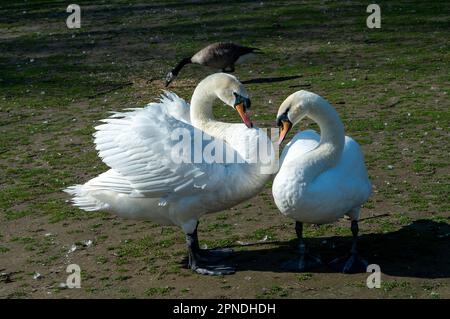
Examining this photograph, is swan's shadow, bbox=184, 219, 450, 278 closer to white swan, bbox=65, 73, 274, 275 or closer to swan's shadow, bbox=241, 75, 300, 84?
white swan, bbox=65, 73, 274, 275

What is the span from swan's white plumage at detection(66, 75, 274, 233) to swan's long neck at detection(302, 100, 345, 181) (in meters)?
0.54

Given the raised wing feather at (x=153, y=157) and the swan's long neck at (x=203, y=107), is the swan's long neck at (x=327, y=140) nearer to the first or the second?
the raised wing feather at (x=153, y=157)

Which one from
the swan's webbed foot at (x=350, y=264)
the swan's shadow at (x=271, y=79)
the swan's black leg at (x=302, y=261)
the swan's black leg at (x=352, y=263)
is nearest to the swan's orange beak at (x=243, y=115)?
the swan's black leg at (x=302, y=261)

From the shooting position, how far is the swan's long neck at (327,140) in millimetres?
6266

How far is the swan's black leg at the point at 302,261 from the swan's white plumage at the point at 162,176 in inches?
22.3

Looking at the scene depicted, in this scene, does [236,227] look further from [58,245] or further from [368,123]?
[368,123]

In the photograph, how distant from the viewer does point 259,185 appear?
6637 mm

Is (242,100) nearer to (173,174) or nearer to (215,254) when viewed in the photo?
(173,174)

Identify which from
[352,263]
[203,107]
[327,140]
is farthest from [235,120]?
[352,263]

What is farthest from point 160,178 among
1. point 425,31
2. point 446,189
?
point 425,31

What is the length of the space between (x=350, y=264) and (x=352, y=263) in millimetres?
20

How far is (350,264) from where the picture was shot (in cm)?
641

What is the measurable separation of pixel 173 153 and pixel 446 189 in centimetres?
306

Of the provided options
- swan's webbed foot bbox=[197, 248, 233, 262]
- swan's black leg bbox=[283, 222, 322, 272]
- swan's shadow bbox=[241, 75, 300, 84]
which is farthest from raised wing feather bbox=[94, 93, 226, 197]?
swan's shadow bbox=[241, 75, 300, 84]
